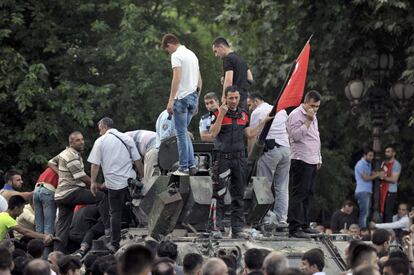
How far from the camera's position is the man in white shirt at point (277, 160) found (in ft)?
72.4

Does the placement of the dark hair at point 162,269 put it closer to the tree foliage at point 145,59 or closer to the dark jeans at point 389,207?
the tree foliage at point 145,59

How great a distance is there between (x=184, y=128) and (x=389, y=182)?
38.0ft

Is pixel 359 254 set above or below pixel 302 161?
below

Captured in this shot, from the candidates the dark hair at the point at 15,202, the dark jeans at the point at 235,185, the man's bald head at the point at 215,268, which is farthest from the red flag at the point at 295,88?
the man's bald head at the point at 215,268

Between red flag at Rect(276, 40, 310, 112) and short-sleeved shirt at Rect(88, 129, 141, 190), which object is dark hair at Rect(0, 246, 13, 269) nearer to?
short-sleeved shirt at Rect(88, 129, 141, 190)

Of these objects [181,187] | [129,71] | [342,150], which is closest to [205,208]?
[181,187]

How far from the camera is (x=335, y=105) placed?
33688mm

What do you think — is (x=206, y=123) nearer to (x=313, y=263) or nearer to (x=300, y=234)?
(x=300, y=234)

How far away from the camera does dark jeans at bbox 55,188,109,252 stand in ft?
75.6

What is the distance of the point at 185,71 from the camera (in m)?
20.7

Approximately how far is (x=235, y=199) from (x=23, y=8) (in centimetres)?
1172

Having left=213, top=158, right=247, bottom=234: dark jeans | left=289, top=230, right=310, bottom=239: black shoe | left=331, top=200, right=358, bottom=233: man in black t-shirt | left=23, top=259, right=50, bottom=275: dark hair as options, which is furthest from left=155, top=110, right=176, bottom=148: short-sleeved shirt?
left=331, top=200, right=358, bottom=233: man in black t-shirt

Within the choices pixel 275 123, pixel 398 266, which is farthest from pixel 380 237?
pixel 398 266

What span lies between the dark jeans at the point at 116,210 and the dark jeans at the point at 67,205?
0.99m
